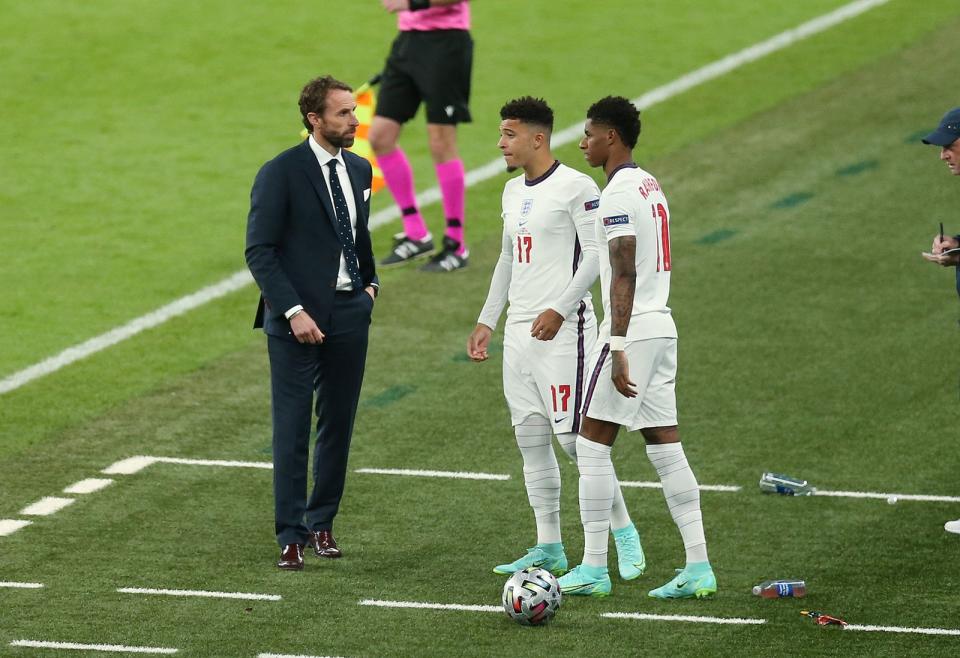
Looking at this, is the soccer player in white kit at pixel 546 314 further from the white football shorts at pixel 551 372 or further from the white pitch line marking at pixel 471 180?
the white pitch line marking at pixel 471 180

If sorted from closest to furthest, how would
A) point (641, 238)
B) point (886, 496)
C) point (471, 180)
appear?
point (641, 238) < point (886, 496) < point (471, 180)

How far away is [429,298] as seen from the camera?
13672 millimetres

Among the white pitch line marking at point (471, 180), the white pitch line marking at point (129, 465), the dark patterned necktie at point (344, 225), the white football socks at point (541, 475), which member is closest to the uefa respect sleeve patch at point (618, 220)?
the white football socks at point (541, 475)

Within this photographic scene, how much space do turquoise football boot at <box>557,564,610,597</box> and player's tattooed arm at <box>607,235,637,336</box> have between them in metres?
1.08

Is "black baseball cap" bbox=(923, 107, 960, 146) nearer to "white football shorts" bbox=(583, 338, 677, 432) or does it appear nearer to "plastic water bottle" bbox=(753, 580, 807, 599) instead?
"white football shorts" bbox=(583, 338, 677, 432)

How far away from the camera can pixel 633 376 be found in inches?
313

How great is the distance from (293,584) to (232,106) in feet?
36.7

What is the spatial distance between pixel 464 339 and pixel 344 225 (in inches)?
164

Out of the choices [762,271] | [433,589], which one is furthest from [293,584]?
[762,271]

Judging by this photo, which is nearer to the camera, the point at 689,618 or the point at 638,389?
the point at 689,618

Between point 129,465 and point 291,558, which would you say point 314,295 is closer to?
point 291,558

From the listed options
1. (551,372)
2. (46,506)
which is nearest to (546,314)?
(551,372)

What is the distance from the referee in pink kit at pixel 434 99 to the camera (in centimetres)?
1383

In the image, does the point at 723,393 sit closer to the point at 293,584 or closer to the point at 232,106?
the point at 293,584
